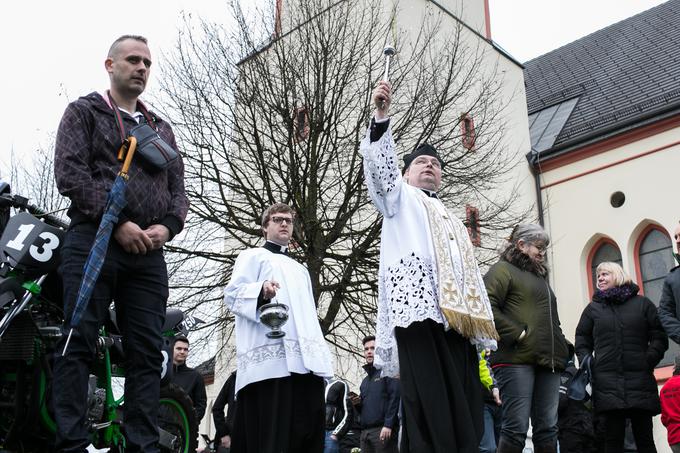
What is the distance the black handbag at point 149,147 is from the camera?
4461 mm

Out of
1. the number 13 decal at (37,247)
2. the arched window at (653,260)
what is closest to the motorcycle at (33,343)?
the number 13 decal at (37,247)

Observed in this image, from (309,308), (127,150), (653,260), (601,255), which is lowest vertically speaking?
(309,308)

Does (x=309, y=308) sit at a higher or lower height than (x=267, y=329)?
higher

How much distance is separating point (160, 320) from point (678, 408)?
4558 mm

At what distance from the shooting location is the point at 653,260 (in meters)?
22.2

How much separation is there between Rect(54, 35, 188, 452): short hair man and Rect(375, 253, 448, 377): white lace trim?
1.29 metres

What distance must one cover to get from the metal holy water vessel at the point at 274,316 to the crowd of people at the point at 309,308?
3cm

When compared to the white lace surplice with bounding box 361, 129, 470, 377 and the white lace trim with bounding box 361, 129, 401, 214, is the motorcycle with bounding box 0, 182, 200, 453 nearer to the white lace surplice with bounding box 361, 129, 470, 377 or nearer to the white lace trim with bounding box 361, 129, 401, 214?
the white lace surplice with bounding box 361, 129, 470, 377

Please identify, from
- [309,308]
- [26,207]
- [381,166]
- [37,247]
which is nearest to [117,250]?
[37,247]

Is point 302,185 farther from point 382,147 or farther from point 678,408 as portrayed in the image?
point 382,147

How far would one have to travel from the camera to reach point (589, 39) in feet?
105

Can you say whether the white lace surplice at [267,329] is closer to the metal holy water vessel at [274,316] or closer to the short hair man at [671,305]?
the metal holy water vessel at [274,316]

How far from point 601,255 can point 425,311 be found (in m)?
20.7

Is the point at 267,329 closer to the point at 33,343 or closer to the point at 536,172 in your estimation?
the point at 33,343
